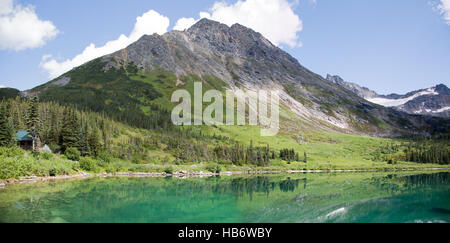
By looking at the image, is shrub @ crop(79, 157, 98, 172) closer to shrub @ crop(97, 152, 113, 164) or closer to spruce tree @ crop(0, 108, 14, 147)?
shrub @ crop(97, 152, 113, 164)

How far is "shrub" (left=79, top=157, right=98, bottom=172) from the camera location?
79.7 metres

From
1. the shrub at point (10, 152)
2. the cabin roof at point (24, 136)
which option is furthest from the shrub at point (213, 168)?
the shrub at point (10, 152)

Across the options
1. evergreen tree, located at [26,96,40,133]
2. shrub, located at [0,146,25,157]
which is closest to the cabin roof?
evergreen tree, located at [26,96,40,133]

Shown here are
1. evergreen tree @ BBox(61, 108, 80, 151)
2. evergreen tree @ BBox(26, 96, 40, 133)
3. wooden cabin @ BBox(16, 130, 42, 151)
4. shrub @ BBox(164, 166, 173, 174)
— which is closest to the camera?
evergreen tree @ BBox(26, 96, 40, 133)

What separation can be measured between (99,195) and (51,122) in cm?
6825

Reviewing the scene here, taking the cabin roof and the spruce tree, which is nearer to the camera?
the spruce tree

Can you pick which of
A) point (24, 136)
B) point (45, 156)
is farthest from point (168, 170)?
point (24, 136)

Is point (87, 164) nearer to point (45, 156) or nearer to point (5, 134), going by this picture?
point (45, 156)

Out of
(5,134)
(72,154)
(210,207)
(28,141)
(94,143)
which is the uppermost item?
(5,134)

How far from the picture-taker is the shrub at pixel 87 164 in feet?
261

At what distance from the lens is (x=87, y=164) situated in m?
80.4

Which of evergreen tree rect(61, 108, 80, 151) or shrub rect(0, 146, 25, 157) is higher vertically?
evergreen tree rect(61, 108, 80, 151)

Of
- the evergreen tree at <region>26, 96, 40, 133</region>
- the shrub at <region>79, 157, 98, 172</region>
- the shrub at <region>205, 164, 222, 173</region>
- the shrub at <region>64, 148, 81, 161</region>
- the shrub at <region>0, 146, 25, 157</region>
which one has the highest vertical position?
the evergreen tree at <region>26, 96, 40, 133</region>
